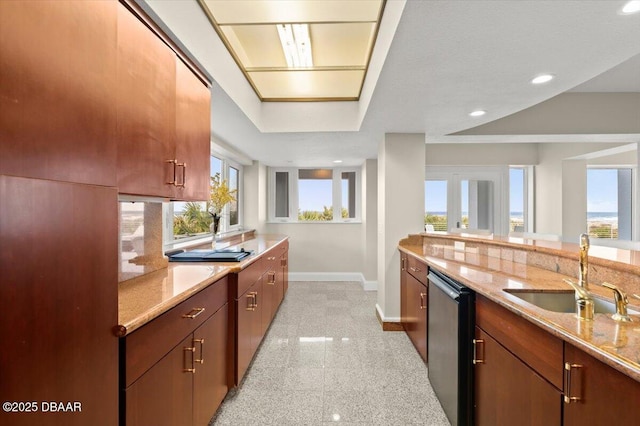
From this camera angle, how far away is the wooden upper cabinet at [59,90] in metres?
0.75

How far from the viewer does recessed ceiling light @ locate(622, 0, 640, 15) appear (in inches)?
54.7

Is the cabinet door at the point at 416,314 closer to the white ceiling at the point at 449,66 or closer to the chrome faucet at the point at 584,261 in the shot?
the chrome faucet at the point at 584,261

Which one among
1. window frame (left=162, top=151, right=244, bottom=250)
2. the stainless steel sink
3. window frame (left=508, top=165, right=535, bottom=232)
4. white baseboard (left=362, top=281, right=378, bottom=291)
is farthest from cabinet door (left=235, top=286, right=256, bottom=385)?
window frame (left=508, top=165, right=535, bottom=232)

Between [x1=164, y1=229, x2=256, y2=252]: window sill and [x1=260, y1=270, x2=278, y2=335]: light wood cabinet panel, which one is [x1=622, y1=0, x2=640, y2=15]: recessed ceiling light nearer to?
[x1=260, y1=270, x2=278, y2=335]: light wood cabinet panel

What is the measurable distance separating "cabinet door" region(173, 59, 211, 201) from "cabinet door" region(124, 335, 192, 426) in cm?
83

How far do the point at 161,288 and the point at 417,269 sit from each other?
7.27 feet

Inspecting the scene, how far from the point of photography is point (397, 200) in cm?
371

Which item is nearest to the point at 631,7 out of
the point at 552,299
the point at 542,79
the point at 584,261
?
the point at 542,79

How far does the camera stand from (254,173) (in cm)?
564

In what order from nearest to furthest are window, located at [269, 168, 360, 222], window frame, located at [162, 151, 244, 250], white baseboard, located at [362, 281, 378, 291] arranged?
1. window frame, located at [162, 151, 244, 250]
2. white baseboard, located at [362, 281, 378, 291]
3. window, located at [269, 168, 360, 222]

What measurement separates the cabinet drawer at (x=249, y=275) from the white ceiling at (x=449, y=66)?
4.48 ft

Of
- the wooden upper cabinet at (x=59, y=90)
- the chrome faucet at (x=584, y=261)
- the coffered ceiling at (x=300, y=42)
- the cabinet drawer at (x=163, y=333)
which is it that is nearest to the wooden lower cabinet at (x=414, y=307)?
the chrome faucet at (x=584, y=261)

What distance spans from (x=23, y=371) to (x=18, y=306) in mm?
148

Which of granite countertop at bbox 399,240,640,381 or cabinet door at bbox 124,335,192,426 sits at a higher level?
granite countertop at bbox 399,240,640,381
